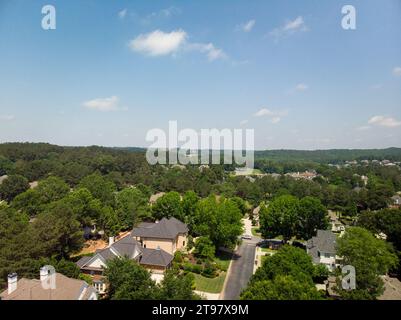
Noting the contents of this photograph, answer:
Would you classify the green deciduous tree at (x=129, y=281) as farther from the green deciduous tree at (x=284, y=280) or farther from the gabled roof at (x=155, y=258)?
the gabled roof at (x=155, y=258)

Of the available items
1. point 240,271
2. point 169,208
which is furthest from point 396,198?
point 240,271

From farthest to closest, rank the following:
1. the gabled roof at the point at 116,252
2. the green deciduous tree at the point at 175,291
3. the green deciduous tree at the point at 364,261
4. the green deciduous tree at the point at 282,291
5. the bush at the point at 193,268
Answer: the bush at the point at 193,268, the gabled roof at the point at 116,252, the green deciduous tree at the point at 364,261, the green deciduous tree at the point at 175,291, the green deciduous tree at the point at 282,291

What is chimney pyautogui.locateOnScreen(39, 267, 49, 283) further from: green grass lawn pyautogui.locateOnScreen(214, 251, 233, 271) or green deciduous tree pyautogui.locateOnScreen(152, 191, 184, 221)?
green deciduous tree pyautogui.locateOnScreen(152, 191, 184, 221)

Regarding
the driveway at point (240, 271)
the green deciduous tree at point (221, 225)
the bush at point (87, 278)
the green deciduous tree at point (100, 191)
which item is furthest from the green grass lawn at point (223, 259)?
the green deciduous tree at point (100, 191)

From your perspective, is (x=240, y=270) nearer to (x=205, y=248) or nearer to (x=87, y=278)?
(x=205, y=248)

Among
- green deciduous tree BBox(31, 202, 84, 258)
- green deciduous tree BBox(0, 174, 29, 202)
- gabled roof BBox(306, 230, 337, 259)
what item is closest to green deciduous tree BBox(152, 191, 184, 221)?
green deciduous tree BBox(31, 202, 84, 258)

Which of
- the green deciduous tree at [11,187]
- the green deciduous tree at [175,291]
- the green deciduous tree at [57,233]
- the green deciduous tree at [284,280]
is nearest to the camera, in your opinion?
the green deciduous tree at [284,280]

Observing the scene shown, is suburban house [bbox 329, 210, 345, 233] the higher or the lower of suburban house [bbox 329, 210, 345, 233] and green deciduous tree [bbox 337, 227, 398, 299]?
the lower
